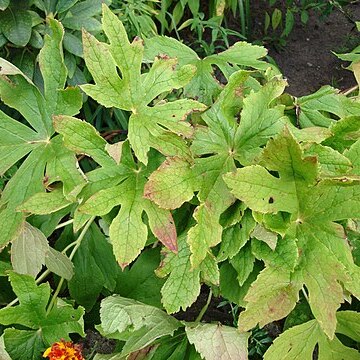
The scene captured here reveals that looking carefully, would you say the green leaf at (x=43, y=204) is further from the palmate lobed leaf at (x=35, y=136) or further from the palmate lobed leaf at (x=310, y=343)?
the palmate lobed leaf at (x=310, y=343)

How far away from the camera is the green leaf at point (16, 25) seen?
1.58 m

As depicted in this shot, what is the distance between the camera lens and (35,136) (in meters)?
1.01

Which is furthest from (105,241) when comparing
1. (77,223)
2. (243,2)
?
(243,2)

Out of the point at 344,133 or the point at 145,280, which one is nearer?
the point at 344,133

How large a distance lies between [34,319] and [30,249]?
4.9 inches

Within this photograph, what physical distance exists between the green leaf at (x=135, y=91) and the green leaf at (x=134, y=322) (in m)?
0.28

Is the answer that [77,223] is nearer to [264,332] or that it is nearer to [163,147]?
[163,147]

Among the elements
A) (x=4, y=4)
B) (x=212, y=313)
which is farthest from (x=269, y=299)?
(x=4, y=4)

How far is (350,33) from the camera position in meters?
2.65

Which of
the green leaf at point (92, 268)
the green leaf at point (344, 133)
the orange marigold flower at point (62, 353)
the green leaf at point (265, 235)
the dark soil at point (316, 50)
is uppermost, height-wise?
the green leaf at point (344, 133)

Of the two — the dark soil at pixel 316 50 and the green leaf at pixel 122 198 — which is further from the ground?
the green leaf at pixel 122 198

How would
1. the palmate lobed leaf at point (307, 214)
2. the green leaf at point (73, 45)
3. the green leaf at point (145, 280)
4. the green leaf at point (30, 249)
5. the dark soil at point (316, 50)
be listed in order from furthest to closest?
the dark soil at point (316, 50), the green leaf at point (73, 45), the green leaf at point (145, 280), the green leaf at point (30, 249), the palmate lobed leaf at point (307, 214)

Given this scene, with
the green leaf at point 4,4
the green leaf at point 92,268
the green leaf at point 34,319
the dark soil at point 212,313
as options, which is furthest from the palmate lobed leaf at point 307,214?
the green leaf at point 4,4

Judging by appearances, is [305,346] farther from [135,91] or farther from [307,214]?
[135,91]
